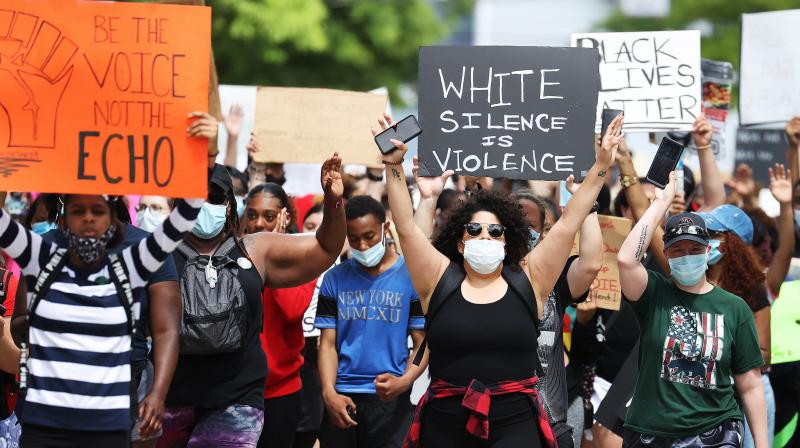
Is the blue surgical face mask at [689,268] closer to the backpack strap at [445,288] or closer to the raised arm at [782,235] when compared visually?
the backpack strap at [445,288]

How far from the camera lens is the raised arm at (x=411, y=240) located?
19.0 feet

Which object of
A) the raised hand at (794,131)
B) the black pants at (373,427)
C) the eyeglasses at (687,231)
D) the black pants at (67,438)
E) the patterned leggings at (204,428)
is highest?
the raised hand at (794,131)

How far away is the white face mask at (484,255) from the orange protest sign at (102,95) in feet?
4.35

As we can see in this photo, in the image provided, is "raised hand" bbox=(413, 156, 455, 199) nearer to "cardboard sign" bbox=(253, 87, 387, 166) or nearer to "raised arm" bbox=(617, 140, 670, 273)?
"raised arm" bbox=(617, 140, 670, 273)

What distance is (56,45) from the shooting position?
17.4 ft

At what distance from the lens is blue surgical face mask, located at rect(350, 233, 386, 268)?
23.7ft

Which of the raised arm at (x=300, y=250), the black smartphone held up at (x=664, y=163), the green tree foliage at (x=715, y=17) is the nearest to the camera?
the raised arm at (x=300, y=250)

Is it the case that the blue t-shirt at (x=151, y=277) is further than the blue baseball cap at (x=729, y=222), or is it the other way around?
the blue baseball cap at (x=729, y=222)

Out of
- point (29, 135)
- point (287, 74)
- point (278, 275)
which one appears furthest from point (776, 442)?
point (287, 74)

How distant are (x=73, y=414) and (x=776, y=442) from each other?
16.4 ft

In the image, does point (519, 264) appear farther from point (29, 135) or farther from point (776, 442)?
point (776, 442)

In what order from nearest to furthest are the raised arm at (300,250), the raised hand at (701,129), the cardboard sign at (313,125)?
the raised arm at (300,250) → the raised hand at (701,129) → the cardboard sign at (313,125)

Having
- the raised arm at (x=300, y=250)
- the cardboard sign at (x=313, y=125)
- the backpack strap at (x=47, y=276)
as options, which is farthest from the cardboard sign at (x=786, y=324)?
the backpack strap at (x=47, y=276)

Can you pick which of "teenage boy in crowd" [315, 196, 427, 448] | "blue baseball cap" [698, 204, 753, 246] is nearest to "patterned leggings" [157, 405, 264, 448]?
"teenage boy in crowd" [315, 196, 427, 448]
